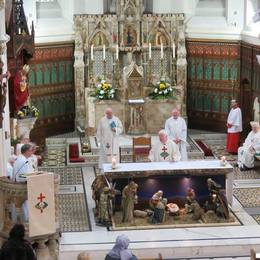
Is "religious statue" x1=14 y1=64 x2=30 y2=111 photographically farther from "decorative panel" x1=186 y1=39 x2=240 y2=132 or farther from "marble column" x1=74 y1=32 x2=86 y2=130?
"decorative panel" x1=186 y1=39 x2=240 y2=132

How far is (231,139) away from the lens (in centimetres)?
2088

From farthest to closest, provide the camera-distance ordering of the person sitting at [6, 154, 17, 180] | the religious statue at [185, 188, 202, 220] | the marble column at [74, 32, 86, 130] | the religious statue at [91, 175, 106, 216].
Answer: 1. the marble column at [74, 32, 86, 130]
2. the religious statue at [185, 188, 202, 220]
3. the religious statue at [91, 175, 106, 216]
4. the person sitting at [6, 154, 17, 180]

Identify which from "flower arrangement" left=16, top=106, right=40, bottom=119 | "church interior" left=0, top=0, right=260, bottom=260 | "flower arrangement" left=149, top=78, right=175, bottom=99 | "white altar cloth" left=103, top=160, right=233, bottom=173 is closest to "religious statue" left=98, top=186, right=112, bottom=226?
"church interior" left=0, top=0, right=260, bottom=260

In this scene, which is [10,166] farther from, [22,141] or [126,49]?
[126,49]

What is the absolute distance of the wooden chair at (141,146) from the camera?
18281mm

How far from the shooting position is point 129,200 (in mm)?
14266

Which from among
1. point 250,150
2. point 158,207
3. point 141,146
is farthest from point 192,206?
point 250,150

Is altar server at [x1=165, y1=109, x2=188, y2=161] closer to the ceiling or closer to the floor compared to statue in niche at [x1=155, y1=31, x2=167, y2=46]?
closer to the floor

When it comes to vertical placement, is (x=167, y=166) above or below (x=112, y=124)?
below

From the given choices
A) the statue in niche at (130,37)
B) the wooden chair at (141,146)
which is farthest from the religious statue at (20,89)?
the statue in niche at (130,37)

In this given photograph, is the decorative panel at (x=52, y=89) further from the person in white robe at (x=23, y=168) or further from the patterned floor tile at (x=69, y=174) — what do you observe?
the person in white robe at (x=23, y=168)

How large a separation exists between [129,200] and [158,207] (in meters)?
0.59

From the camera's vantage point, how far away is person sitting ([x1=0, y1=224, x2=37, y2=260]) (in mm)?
9234

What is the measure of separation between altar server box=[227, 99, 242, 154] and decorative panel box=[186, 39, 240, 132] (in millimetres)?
2012
